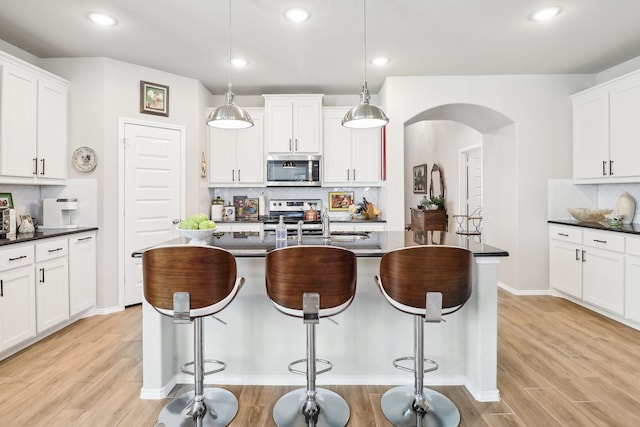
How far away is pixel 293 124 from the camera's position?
5.00 metres

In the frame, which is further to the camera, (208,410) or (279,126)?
(279,126)

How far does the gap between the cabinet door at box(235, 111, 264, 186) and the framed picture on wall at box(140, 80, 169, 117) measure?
1.02m

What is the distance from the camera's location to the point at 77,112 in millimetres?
3947

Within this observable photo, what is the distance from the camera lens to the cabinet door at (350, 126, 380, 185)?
5.06 meters

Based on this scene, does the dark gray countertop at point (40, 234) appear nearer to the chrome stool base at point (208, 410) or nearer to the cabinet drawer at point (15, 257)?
the cabinet drawer at point (15, 257)

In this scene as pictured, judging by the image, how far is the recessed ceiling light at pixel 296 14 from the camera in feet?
9.94

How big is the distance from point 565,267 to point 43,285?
208 inches

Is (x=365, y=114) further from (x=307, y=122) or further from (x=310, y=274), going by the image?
(x=307, y=122)

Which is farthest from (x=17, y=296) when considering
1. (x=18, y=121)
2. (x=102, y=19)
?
(x=102, y=19)

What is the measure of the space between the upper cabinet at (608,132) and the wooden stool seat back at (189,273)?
4.16 metres

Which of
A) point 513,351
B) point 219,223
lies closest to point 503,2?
point 513,351

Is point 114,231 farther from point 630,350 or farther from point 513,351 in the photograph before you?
point 630,350

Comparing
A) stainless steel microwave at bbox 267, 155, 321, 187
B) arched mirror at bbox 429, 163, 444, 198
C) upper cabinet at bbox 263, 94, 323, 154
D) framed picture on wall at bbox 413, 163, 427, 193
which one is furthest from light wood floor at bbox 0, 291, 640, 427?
framed picture on wall at bbox 413, 163, 427, 193

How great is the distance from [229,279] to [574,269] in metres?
4.00
